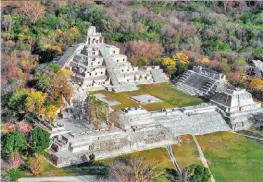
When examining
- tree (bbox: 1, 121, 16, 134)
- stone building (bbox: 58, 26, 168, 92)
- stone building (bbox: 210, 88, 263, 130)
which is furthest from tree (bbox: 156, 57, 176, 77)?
tree (bbox: 1, 121, 16, 134)

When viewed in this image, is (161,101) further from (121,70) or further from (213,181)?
(213,181)

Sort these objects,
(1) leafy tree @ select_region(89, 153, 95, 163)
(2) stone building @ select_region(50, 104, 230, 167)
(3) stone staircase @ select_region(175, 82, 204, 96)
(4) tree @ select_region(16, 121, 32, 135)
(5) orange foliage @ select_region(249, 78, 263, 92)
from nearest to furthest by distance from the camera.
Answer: (1) leafy tree @ select_region(89, 153, 95, 163) → (2) stone building @ select_region(50, 104, 230, 167) → (4) tree @ select_region(16, 121, 32, 135) → (3) stone staircase @ select_region(175, 82, 204, 96) → (5) orange foliage @ select_region(249, 78, 263, 92)

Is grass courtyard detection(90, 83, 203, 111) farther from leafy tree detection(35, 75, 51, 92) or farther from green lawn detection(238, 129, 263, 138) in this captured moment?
leafy tree detection(35, 75, 51, 92)

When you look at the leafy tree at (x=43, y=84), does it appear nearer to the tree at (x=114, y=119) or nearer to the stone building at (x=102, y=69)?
the stone building at (x=102, y=69)

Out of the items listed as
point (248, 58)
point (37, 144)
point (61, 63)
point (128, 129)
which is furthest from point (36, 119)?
point (248, 58)

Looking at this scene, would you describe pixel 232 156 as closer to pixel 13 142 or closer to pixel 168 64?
pixel 13 142
